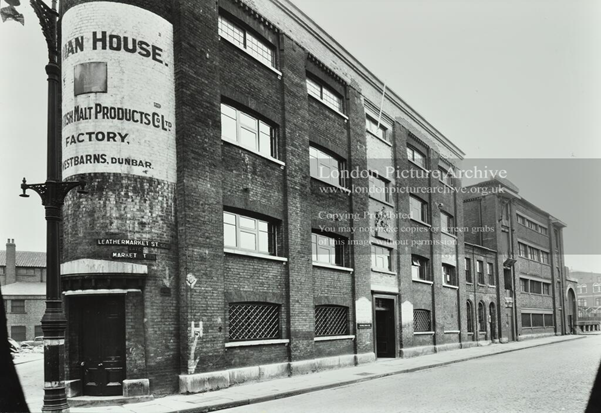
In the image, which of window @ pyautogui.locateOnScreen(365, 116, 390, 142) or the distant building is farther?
the distant building

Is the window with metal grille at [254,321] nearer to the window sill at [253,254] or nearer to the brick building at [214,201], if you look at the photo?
the brick building at [214,201]

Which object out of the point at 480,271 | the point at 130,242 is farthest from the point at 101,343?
the point at 480,271

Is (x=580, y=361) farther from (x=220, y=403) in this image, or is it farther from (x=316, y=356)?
(x=220, y=403)

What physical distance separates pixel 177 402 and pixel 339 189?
11690mm

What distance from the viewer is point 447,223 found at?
34750 mm

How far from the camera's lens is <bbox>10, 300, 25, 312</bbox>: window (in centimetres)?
5172

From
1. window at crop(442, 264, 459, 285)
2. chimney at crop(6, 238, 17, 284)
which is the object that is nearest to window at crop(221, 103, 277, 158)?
window at crop(442, 264, 459, 285)

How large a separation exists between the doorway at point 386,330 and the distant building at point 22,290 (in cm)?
3693

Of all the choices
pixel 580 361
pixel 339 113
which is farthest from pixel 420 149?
pixel 580 361

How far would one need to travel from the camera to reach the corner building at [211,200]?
42.9 ft

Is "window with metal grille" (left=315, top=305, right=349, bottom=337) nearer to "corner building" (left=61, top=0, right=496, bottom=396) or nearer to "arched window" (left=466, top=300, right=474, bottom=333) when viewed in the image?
"corner building" (left=61, top=0, right=496, bottom=396)

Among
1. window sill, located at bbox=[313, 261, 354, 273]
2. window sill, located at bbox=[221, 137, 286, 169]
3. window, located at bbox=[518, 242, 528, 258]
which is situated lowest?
window sill, located at bbox=[313, 261, 354, 273]

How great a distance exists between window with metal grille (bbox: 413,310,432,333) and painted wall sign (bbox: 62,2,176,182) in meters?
17.6

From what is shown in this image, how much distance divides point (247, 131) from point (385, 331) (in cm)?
1270
